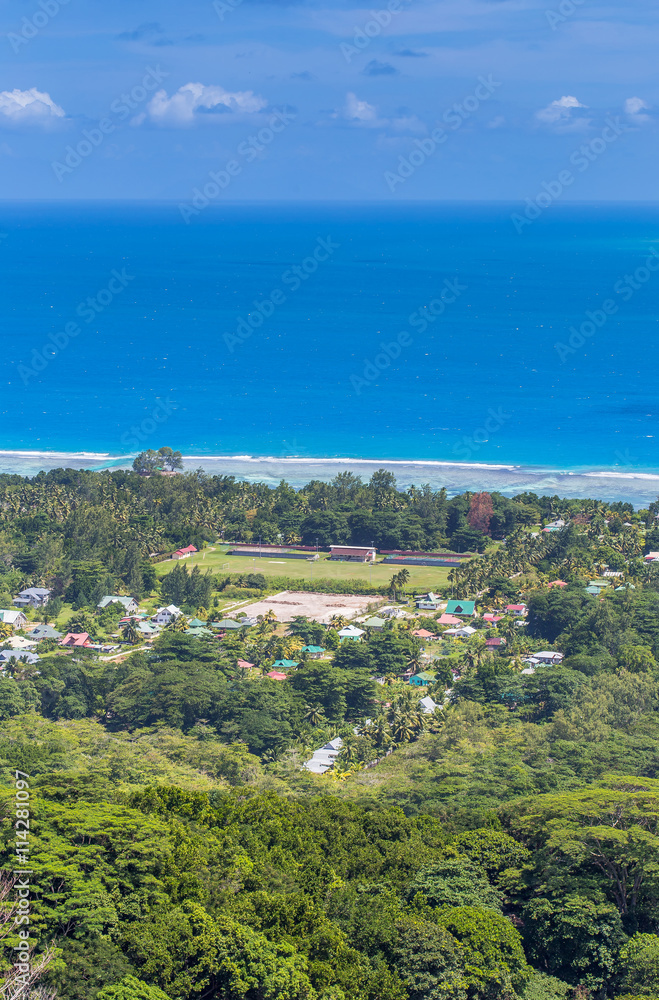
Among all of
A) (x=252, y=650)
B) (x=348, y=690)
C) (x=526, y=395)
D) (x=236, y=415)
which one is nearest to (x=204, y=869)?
(x=348, y=690)

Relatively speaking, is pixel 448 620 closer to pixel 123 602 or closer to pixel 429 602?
pixel 429 602

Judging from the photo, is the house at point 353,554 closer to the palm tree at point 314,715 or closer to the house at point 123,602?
the house at point 123,602

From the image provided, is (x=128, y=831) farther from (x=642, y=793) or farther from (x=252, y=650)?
(x=252, y=650)

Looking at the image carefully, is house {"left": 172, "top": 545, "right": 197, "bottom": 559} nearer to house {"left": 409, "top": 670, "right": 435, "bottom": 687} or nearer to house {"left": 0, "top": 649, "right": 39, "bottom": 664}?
house {"left": 0, "top": 649, "right": 39, "bottom": 664}

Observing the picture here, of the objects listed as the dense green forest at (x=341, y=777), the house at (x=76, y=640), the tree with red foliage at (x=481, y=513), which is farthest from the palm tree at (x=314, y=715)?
the tree with red foliage at (x=481, y=513)

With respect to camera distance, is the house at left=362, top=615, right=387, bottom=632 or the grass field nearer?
the house at left=362, top=615, right=387, bottom=632

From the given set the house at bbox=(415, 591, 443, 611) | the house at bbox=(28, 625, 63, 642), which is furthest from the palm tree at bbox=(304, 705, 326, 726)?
the house at bbox=(28, 625, 63, 642)

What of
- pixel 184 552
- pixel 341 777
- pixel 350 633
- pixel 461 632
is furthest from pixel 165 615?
pixel 341 777
